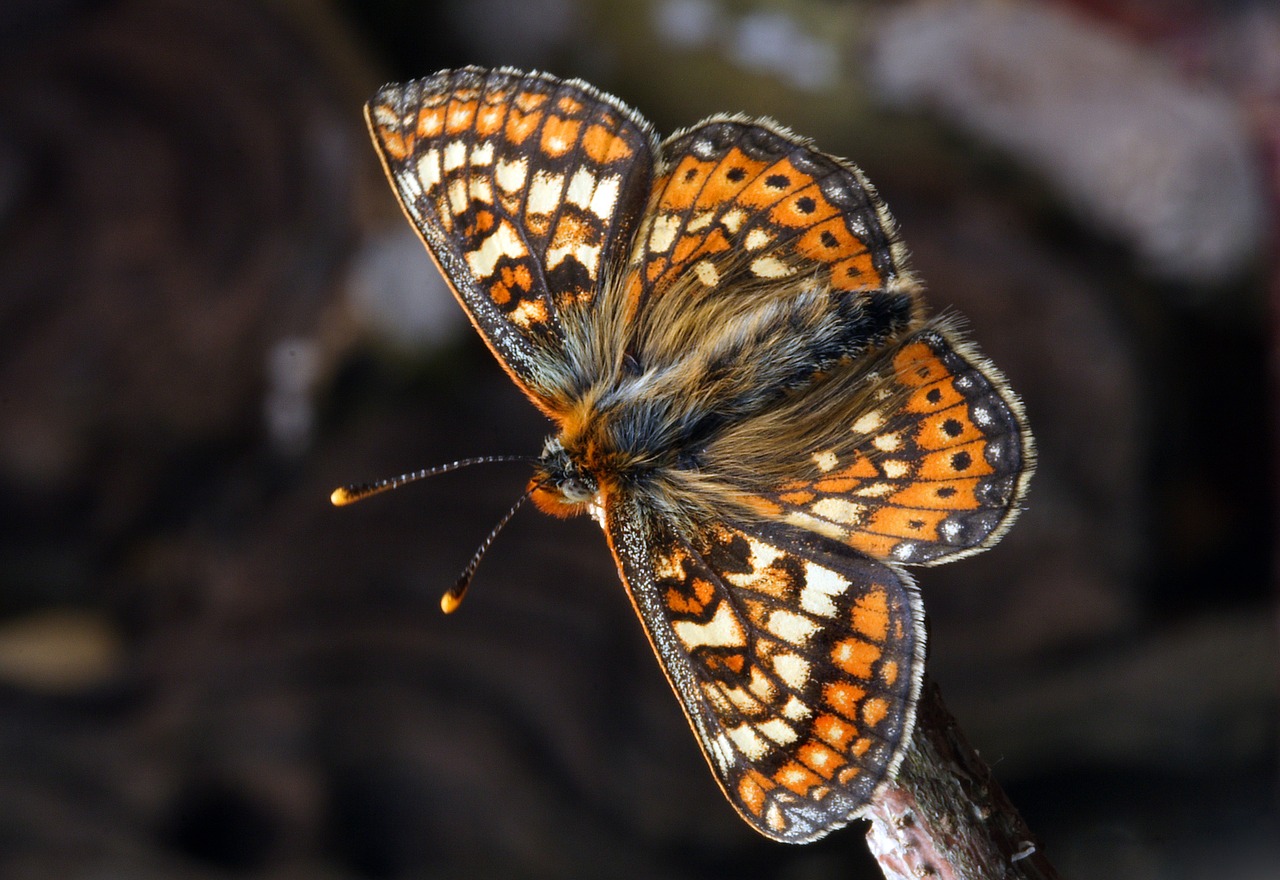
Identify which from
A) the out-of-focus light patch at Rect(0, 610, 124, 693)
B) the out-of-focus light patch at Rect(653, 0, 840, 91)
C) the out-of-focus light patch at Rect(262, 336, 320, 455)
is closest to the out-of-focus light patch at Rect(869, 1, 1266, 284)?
the out-of-focus light patch at Rect(653, 0, 840, 91)

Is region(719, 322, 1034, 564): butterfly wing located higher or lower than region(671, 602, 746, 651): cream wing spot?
higher

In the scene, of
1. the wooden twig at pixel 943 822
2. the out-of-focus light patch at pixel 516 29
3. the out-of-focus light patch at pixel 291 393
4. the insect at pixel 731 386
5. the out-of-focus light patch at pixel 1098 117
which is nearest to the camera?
the wooden twig at pixel 943 822

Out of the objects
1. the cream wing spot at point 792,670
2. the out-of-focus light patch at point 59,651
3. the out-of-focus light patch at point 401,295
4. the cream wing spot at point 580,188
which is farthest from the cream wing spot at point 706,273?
the out-of-focus light patch at point 59,651

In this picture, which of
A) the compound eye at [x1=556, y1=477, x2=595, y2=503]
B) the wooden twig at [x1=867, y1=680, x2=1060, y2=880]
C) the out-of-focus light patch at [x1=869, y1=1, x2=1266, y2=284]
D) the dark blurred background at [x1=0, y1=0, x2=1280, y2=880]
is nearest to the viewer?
the wooden twig at [x1=867, y1=680, x2=1060, y2=880]

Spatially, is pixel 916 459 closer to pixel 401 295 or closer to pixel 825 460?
pixel 825 460

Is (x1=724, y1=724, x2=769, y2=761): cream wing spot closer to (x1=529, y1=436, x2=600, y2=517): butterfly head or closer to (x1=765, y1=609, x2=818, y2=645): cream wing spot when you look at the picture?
(x1=765, y1=609, x2=818, y2=645): cream wing spot

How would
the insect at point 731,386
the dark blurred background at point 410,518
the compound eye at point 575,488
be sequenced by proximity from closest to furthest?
the insect at point 731,386 → the compound eye at point 575,488 → the dark blurred background at point 410,518

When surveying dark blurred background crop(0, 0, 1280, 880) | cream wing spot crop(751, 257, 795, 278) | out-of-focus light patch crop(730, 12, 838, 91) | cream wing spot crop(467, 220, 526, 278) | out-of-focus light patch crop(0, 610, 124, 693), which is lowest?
out-of-focus light patch crop(0, 610, 124, 693)

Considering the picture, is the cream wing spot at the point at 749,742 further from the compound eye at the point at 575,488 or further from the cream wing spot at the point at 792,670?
the compound eye at the point at 575,488
